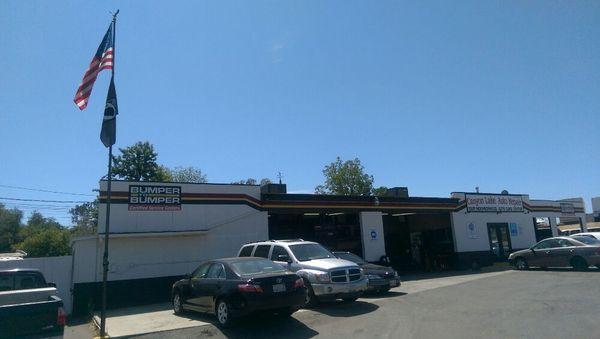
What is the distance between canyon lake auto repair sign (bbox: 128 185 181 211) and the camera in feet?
54.5

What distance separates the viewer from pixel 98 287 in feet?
50.5

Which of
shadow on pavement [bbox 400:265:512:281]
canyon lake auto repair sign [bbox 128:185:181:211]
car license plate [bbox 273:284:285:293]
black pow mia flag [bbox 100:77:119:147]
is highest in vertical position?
black pow mia flag [bbox 100:77:119:147]

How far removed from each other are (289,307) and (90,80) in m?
8.26

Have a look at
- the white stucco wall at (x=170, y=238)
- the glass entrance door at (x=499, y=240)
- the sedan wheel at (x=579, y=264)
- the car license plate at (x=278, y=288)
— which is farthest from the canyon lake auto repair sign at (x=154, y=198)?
the glass entrance door at (x=499, y=240)

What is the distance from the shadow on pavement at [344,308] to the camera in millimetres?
11258

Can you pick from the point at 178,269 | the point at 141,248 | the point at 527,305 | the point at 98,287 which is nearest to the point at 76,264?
the point at 98,287

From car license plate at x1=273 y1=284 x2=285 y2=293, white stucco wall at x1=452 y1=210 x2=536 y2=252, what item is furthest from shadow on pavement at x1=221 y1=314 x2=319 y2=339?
white stucco wall at x1=452 y1=210 x2=536 y2=252

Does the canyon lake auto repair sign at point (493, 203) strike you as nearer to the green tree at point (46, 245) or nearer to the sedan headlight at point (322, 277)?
the sedan headlight at point (322, 277)

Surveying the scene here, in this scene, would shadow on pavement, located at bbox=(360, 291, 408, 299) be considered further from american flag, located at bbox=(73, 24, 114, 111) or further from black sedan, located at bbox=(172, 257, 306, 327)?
american flag, located at bbox=(73, 24, 114, 111)

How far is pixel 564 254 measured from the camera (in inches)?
797

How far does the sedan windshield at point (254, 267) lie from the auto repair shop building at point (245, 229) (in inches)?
272

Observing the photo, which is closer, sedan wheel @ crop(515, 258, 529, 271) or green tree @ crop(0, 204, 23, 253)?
sedan wheel @ crop(515, 258, 529, 271)

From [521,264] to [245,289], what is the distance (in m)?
18.2

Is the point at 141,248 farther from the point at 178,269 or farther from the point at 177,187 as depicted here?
the point at 177,187
